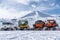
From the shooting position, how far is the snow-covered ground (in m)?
3.91

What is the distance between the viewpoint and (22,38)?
3.90 m

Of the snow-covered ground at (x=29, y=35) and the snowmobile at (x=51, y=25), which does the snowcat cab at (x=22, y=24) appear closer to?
the snow-covered ground at (x=29, y=35)

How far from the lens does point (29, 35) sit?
422 cm

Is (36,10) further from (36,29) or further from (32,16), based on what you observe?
(36,29)

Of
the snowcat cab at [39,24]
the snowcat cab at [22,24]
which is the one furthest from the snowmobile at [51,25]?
the snowcat cab at [22,24]

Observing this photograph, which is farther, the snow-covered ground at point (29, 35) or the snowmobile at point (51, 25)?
the snowmobile at point (51, 25)

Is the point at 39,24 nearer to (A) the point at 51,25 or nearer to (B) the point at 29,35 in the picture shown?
(A) the point at 51,25

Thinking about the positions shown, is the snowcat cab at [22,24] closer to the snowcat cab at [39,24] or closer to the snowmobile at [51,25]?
the snowcat cab at [39,24]

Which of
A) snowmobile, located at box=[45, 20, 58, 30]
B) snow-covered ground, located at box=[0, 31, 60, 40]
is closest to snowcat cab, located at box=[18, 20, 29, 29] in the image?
snow-covered ground, located at box=[0, 31, 60, 40]

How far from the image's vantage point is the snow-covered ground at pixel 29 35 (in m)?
3.91

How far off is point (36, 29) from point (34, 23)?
0.19 metres

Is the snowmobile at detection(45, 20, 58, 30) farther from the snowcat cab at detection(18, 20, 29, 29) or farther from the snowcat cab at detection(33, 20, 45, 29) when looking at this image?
the snowcat cab at detection(18, 20, 29, 29)

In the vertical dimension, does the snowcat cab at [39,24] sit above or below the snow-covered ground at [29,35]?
above

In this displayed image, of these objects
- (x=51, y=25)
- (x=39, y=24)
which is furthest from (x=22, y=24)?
(x=51, y=25)
